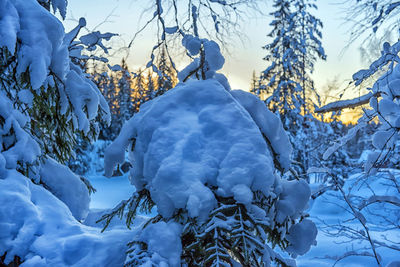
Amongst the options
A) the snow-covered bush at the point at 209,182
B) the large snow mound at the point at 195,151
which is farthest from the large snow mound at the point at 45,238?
the large snow mound at the point at 195,151

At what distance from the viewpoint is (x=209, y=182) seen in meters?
1.79

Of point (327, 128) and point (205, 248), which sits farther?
point (327, 128)

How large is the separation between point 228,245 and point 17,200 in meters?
1.46

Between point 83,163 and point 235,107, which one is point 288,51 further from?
point 83,163

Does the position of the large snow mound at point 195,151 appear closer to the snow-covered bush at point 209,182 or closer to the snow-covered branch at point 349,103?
the snow-covered bush at point 209,182

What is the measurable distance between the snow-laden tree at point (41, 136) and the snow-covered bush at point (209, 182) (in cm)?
41

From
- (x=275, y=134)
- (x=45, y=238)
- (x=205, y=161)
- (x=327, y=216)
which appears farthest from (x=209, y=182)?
(x=327, y=216)

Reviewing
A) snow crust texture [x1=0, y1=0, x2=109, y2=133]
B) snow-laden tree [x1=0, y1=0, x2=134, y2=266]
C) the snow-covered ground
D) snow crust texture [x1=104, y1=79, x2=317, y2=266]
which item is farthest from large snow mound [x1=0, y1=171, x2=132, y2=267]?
the snow-covered ground

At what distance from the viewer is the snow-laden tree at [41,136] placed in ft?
6.16

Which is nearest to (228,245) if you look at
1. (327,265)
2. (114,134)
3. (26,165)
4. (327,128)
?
(26,165)

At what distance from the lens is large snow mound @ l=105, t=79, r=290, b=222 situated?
5.71 feet

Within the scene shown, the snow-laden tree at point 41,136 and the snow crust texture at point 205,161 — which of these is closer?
the snow crust texture at point 205,161

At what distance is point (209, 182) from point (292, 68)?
607 inches

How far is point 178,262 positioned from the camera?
1.68 metres
